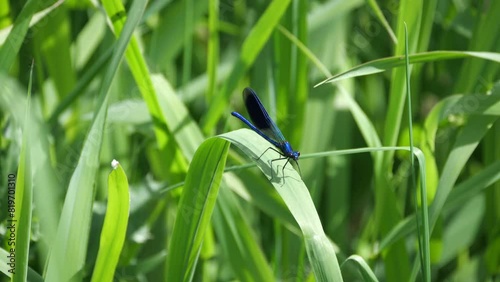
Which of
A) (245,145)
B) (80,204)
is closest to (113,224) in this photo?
(80,204)

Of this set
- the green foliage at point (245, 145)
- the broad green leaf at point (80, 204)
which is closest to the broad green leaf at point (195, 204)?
the green foliage at point (245, 145)

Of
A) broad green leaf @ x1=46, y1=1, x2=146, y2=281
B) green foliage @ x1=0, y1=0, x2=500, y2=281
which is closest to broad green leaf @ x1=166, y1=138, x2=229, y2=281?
green foliage @ x1=0, y1=0, x2=500, y2=281

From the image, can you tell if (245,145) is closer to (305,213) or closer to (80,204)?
(305,213)

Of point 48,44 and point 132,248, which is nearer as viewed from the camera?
point 132,248

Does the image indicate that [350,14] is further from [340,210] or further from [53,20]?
[53,20]

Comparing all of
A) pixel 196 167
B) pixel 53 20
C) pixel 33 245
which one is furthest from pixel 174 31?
pixel 196 167

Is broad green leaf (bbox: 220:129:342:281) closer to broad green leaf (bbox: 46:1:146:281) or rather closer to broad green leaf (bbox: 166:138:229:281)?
broad green leaf (bbox: 166:138:229:281)

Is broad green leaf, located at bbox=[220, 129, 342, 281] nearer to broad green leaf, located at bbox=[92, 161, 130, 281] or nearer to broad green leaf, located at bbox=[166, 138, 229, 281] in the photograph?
broad green leaf, located at bbox=[166, 138, 229, 281]

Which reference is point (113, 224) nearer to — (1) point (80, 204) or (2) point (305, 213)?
(1) point (80, 204)
